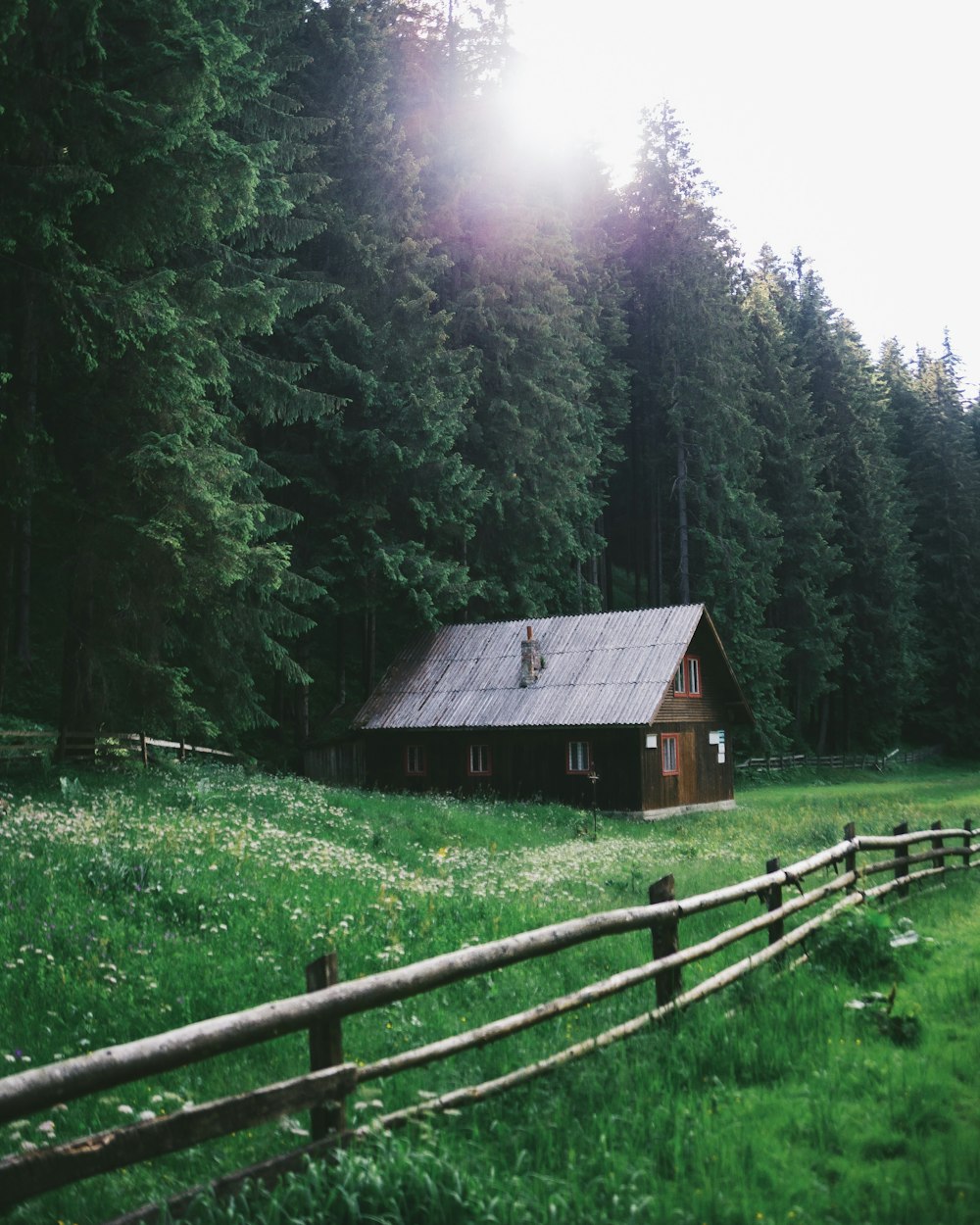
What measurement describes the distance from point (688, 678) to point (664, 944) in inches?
1024

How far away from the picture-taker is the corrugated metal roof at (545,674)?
30266 millimetres

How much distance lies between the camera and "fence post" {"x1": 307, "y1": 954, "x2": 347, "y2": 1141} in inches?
200

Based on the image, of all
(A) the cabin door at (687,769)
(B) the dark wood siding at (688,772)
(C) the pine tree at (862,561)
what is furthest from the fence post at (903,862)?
(C) the pine tree at (862,561)

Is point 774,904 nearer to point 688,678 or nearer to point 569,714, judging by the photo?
point 569,714

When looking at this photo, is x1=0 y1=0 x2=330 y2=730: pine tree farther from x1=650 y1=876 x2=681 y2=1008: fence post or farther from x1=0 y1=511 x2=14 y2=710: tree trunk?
x1=650 y1=876 x2=681 y2=1008: fence post

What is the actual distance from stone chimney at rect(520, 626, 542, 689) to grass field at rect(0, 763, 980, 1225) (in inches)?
625

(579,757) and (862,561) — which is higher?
(862,561)

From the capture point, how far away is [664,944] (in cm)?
742

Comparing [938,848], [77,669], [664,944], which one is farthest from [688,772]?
[664,944]

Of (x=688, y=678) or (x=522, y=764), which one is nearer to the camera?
(x=522, y=764)

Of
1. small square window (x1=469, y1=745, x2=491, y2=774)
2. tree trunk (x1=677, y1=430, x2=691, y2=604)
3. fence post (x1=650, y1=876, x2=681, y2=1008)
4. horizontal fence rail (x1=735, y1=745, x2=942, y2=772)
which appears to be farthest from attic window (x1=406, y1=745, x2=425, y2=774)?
fence post (x1=650, y1=876, x2=681, y2=1008)

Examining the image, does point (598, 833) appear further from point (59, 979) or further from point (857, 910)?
point (59, 979)

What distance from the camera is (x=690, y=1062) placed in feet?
21.2

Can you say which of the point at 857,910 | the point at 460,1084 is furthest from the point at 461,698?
the point at 460,1084
